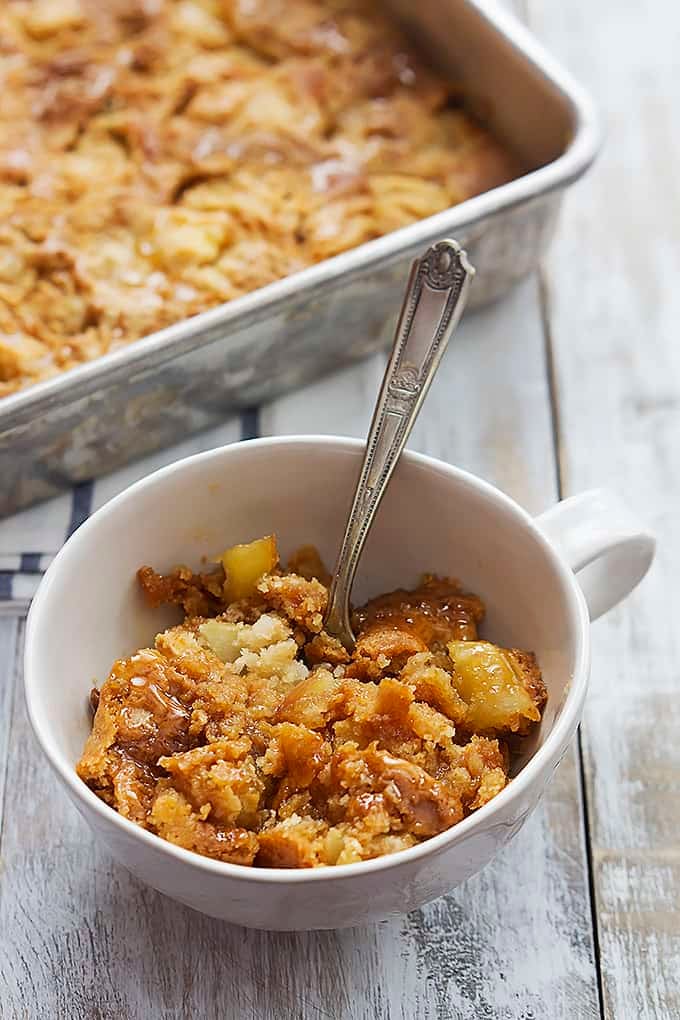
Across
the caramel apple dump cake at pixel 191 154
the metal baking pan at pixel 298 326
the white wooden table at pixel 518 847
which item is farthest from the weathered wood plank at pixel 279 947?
the caramel apple dump cake at pixel 191 154

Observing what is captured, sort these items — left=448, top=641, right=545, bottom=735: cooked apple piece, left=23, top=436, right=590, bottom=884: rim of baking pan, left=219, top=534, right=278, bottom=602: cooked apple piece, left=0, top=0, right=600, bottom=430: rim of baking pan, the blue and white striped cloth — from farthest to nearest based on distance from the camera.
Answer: the blue and white striped cloth → left=0, top=0, right=600, bottom=430: rim of baking pan → left=219, top=534, right=278, bottom=602: cooked apple piece → left=448, top=641, right=545, bottom=735: cooked apple piece → left=23, top=436, right=590, bottom=884: rim of baking pan

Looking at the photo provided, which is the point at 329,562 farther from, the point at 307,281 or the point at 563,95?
the point at 563,95

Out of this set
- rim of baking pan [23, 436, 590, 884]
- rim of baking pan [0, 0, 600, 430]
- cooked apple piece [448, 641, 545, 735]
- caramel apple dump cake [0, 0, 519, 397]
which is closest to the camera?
rim of baking pan [23, 436, 590, 884]

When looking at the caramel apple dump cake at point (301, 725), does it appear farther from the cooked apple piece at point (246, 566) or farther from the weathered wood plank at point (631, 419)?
the weathered wood plank at point (631, 419)

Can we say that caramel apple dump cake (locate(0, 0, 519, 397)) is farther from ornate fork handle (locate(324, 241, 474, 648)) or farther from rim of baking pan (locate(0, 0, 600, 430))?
ornate fork handle (locate(324, 241, 474, 648))

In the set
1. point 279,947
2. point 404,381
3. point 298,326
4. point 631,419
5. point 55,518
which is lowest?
point 279,947

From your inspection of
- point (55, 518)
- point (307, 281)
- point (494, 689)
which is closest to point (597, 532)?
point (494, 689)

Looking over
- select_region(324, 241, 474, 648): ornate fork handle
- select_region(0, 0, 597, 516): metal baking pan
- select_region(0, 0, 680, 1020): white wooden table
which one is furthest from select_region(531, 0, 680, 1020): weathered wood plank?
select_region(324, 241, 474, 648): ornate fork handle

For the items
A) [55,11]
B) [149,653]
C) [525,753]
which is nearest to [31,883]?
[149,653]
